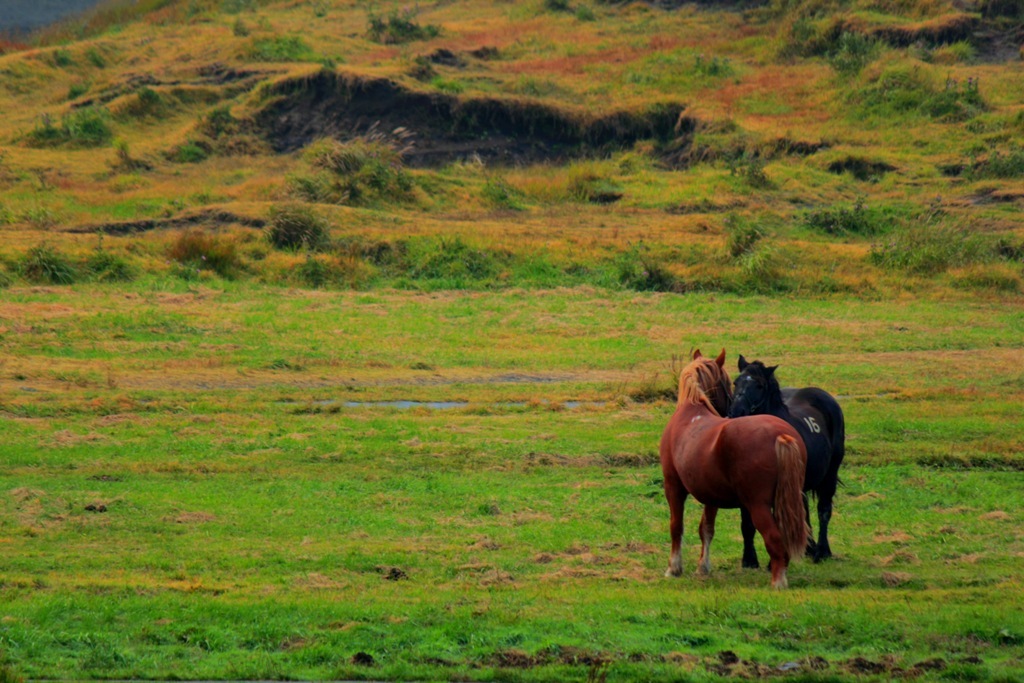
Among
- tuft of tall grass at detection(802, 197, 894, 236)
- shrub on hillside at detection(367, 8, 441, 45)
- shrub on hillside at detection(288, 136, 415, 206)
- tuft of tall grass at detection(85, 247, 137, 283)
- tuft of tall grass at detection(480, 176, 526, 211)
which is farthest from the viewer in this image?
shrub on hillside at detection(367, 8, 441, 45)

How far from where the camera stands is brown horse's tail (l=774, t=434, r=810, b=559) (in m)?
9.74

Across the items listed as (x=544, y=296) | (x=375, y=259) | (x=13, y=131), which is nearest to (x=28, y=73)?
(x=13, y=131)

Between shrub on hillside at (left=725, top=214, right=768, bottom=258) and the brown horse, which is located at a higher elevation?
the brown horse

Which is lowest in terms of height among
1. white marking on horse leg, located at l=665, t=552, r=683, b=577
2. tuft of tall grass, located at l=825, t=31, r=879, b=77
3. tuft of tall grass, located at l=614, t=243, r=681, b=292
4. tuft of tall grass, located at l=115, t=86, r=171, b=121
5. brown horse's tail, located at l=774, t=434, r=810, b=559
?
Result: tuft of tall grass, located at l=614, t=243, r=681, b=292

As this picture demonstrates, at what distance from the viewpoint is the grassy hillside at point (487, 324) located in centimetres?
889

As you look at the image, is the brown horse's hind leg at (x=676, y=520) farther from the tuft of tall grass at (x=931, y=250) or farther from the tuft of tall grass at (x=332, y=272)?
the tuft of tall grass at (x=931, y=250)

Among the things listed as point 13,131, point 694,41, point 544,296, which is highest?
point 694,41

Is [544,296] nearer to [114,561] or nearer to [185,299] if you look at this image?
[185,299]

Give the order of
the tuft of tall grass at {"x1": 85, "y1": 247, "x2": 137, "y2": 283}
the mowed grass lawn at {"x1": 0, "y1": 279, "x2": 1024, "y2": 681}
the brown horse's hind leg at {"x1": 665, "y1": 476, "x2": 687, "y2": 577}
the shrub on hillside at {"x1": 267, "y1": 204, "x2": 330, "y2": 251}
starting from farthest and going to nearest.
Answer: the shrub on hillside at {"x1": 267, "y1": 204, "x2": 330, "y2": 251}, the tuft of tall grass at {"x1": 85, "y1": 247, "x2": 137, "y2": 283}, the brown horse's hind leg at {"x1": 665, "y1": 476, "x2": 687, "y2": 577}, the mowed grass lawn at {"x1": 0, "y1": 279, "x2": 1024, "y2": 681}

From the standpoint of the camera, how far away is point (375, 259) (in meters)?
32.8

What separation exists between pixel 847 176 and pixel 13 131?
103ft

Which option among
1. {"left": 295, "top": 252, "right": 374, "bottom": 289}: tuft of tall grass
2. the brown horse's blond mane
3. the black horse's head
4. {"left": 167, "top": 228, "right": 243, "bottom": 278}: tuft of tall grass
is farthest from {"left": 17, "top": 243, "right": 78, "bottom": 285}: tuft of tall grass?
the black horse's head

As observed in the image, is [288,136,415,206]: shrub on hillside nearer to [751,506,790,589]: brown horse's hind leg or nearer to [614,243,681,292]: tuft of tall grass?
[614,243,681,292]: tuft of tall grass

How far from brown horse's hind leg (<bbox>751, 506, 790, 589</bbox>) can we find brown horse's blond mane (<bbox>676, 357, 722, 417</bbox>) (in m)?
1.42
